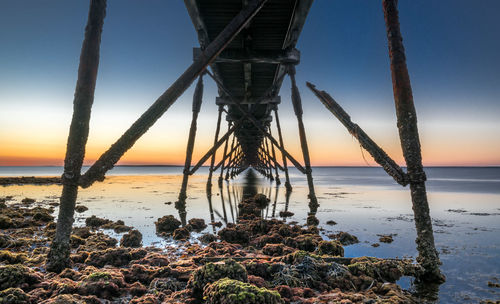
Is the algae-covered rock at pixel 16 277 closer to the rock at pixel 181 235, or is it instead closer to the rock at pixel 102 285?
the rock at pixel 102 285

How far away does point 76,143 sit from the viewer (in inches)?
96.8

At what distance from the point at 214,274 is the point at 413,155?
2198mm

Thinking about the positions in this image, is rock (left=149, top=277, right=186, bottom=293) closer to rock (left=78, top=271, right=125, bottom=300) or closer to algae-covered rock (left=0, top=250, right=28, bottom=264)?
rock (left=78, top=271, right=125, bottom=300)

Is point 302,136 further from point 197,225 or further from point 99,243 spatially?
point 99,243

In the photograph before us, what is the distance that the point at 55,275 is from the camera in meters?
2.24

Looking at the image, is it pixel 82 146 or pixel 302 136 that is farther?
pixel 302 136

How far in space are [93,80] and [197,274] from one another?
2207 mm

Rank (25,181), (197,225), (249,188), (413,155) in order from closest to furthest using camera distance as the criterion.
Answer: (413,155) → (197,225) → (249,188) → (25,181)

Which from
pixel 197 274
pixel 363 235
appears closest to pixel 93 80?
pixel 197 274

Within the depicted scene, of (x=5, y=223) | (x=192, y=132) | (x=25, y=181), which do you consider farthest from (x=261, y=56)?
(x=25, y=181)

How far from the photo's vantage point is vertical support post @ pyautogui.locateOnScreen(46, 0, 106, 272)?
96.0 inches

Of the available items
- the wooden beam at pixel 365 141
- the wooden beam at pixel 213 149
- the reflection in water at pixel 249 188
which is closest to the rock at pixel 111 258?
the wooden beam at pixel 365 141

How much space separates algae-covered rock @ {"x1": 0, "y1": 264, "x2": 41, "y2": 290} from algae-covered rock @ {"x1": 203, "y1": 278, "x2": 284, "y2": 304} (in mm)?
1539

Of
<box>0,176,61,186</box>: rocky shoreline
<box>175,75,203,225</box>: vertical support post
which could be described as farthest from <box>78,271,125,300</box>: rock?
<box>0,176,61,186</box>: rocky shoreline
